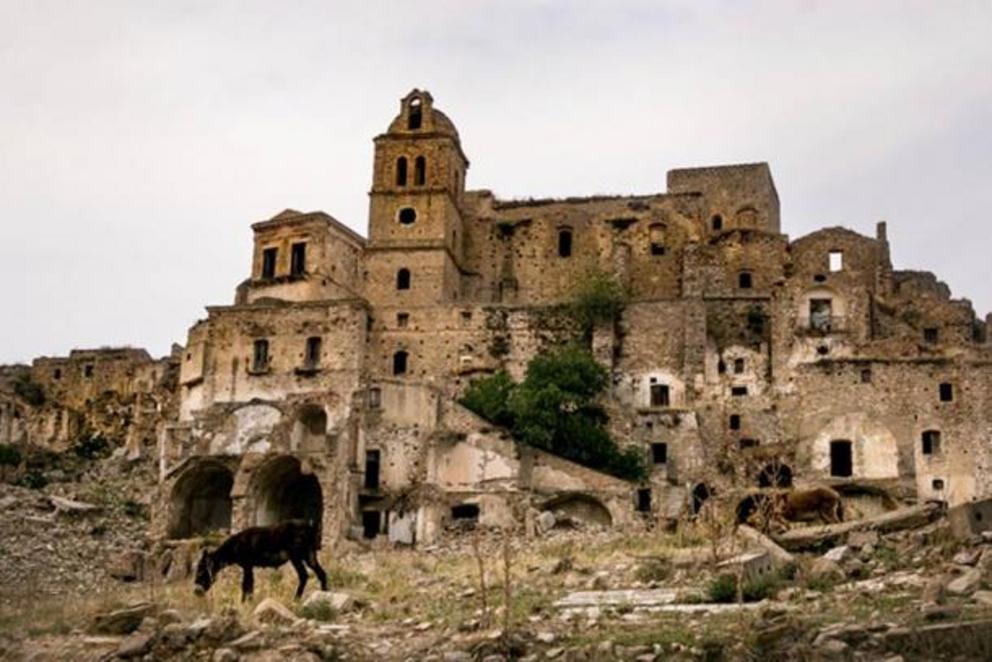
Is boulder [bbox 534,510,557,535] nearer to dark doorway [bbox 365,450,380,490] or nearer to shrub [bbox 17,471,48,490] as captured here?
dark doorway [bbox 365,450,380,490]

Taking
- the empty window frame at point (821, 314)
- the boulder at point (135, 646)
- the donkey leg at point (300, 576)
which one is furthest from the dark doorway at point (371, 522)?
the boulder at point (135, 646)

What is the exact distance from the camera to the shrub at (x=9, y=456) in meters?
56.0

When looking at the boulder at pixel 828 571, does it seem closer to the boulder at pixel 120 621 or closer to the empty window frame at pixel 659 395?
the boulder at pixel 120 621

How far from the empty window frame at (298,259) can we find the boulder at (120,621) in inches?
1461

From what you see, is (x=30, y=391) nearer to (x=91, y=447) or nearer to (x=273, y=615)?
(x=91, y=447)

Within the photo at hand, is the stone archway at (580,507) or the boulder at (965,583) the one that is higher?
the stone archway at (580,507)

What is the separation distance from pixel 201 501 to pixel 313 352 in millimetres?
8065

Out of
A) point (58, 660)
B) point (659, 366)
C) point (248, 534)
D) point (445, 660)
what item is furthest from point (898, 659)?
point (659, 366)

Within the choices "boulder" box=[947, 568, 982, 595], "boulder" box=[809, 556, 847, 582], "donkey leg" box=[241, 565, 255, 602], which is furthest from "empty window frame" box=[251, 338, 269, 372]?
"boulder" box=[947, 568, 982, 595]

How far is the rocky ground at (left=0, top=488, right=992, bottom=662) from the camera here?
1714 centimetres

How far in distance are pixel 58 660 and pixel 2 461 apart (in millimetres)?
38074


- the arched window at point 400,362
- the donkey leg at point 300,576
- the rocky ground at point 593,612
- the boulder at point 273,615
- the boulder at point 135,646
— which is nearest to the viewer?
the rocky ground at point 593,612

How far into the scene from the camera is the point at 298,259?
59125 millimetres

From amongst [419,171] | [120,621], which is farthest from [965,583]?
[419,171]
